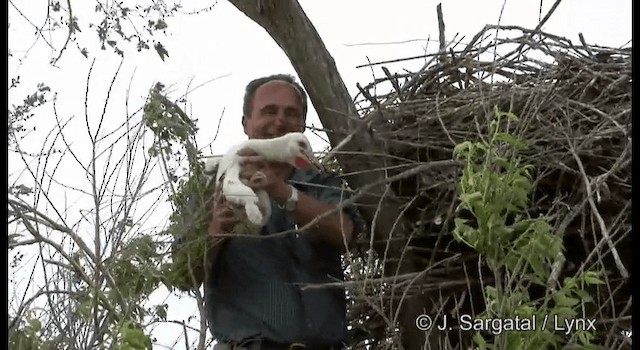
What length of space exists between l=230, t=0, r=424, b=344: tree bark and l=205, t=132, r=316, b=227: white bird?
0.17 m

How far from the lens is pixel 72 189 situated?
5.18 feet

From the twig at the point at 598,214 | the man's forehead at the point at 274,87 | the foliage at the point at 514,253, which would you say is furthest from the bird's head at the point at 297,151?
the twig at the point at 598,214

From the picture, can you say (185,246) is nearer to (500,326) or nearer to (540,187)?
(500,326)

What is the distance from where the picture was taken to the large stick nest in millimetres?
1610

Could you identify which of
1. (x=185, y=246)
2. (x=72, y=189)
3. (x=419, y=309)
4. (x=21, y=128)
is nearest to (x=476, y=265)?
(x=419, y=309)

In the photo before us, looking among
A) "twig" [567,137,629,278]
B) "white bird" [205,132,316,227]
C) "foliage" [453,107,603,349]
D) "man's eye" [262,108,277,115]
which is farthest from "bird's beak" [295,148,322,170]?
"twig" [567,137,629,278]

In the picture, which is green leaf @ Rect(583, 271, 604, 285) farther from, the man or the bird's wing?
the bird's wing

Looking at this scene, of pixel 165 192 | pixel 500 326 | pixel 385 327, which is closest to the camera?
pixel 500 326

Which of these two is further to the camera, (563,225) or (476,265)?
(476,265)

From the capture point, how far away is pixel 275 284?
1.62 metres

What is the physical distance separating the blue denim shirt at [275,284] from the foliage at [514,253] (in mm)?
299

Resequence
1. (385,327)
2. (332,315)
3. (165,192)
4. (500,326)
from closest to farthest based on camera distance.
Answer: (500,326) < (165,192) < (332,315) < (385,327)
